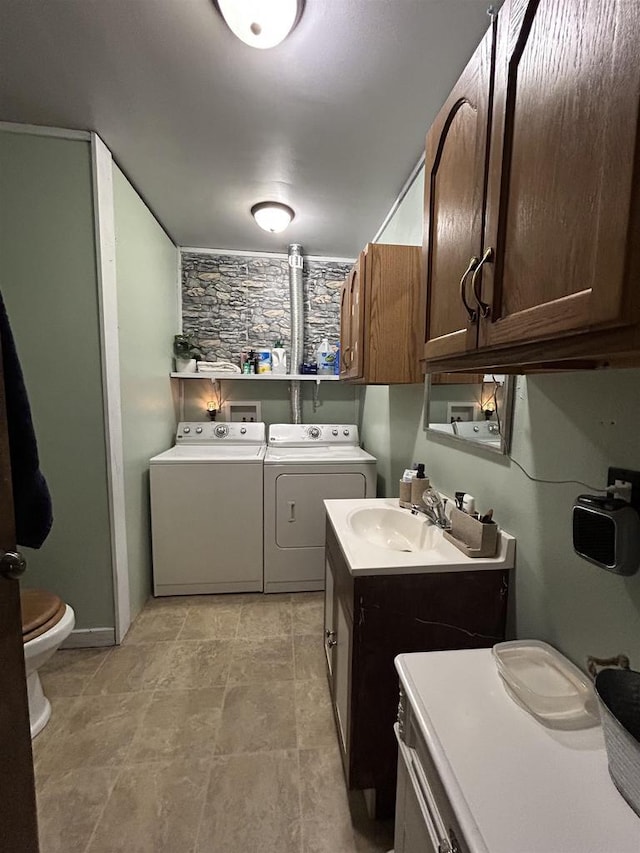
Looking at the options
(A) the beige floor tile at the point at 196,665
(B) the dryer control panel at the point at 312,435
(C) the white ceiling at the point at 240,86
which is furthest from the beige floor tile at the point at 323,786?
(C) the white ceiling at the point at 240,86

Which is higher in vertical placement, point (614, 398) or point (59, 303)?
point (59, 303)

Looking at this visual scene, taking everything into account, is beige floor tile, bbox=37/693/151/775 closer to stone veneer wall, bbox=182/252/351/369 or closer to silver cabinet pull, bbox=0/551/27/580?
silver cabinet pull, bbox=0/551/27/580

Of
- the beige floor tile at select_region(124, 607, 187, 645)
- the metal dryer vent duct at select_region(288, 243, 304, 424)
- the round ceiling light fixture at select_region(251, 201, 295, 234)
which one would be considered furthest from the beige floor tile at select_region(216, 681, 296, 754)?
the round ceiling light fixture at select_region(251, 201, 295, 234)

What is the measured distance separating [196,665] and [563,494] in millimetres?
1900

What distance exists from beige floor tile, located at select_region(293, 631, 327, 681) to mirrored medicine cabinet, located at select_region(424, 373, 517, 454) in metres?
1.32

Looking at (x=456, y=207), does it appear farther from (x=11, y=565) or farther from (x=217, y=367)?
(x=217, y=367)

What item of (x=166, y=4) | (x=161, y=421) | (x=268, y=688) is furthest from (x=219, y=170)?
(x=268, y=688)

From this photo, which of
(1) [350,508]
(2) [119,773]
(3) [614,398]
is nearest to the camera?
(3) [614,398]

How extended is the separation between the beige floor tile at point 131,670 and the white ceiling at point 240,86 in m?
2.61

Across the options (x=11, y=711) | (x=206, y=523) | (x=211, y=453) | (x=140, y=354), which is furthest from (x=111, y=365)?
(x=11, y=711)

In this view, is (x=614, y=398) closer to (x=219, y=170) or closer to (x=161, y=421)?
(x=219, y=170)

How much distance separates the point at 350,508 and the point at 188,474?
4.20 feet

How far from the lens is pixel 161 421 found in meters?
2.78

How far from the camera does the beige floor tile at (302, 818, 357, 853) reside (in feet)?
3.77
